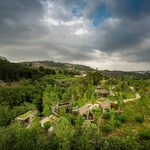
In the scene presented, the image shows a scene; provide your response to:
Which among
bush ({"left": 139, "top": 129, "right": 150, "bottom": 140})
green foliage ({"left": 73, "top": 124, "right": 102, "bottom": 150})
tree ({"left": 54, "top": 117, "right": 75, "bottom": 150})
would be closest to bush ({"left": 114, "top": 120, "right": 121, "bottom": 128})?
bush ({"left": 139, "top": 129, "right": 150, "bottom": 140})

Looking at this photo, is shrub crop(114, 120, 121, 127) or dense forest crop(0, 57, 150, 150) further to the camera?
shrub crop(114, 120, 121, 127)

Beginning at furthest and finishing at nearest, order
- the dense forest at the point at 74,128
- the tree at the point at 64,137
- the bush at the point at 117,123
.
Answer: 1. the bush at the point at 117,123
2. the dense forest at the point at 74,128
3. the tree at the point at 64,137

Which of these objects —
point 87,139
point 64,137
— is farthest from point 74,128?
point 87,139

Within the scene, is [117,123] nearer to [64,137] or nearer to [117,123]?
[117,123]

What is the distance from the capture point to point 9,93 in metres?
53.6

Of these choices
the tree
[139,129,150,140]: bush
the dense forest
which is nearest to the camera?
the tree

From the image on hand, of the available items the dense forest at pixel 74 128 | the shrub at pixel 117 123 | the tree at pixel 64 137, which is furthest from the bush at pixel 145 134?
the tree at pixel 64 137


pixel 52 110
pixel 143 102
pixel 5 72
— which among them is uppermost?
pixel 5 72

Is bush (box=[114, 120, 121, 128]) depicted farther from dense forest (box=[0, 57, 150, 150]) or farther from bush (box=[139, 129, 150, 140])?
bush (box=[139, 129, 150, 140])

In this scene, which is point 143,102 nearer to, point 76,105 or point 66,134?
point 76,105

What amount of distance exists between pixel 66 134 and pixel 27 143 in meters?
5.79

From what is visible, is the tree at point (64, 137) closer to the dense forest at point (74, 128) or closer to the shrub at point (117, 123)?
the dense forest at point (74, 128)

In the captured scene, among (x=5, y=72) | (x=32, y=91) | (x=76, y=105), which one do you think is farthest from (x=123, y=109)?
(x=5, y=72)

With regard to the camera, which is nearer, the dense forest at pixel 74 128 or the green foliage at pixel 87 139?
the green foliage at pixel 87 139
